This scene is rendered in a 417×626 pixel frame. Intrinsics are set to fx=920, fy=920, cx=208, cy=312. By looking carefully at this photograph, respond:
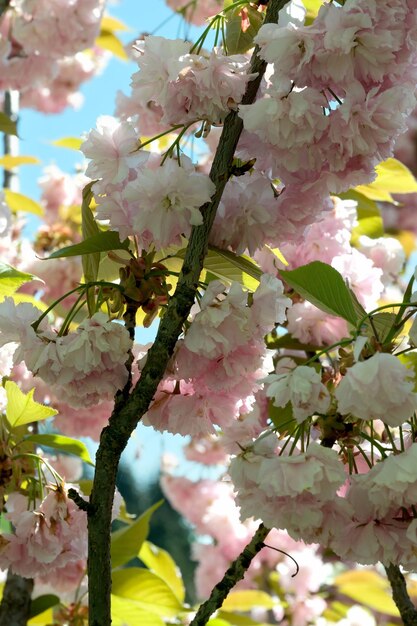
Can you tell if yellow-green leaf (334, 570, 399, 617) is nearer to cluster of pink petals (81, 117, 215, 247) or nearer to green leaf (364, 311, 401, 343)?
green leaf (364, 311, 401, 343)

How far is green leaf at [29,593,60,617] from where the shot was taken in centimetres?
152

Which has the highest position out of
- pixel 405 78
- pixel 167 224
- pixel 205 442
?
pixel 205 442

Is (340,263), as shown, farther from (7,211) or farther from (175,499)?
(175,499)

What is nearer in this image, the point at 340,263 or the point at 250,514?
the point at 250,514

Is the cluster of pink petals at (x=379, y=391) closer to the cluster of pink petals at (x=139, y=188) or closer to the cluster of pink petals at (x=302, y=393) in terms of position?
the cluster of pink petals at (x=302, y=393)

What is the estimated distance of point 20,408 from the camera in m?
1.12

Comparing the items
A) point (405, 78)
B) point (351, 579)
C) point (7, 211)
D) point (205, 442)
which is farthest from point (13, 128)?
point (351, 579)

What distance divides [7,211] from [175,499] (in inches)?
66.4

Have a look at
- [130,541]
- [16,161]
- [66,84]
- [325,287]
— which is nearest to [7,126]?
[16,161]

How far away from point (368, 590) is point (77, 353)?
1778 millimetres

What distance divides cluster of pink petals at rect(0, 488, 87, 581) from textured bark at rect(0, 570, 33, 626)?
0.32 meters

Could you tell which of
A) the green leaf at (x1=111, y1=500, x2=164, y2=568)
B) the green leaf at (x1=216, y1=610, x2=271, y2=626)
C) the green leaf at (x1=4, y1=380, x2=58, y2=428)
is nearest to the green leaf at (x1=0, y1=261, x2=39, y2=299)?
the green leaf at (x1=4, y1=380, x2=58, y2=428)

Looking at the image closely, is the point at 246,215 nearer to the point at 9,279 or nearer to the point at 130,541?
the point at 9,279

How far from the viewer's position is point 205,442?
2.97 metres
